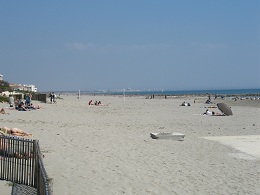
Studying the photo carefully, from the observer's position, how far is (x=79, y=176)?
799 cm

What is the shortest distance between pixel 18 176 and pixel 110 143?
6.05 m

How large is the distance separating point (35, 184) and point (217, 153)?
6.51m

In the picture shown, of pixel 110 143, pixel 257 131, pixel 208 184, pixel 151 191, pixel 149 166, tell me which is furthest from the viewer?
pixel 257 131

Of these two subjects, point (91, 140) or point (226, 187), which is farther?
point (91, 140)

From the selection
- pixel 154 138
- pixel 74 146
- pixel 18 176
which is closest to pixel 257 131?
pixel 154 138

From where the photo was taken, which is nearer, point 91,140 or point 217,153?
point 217,153

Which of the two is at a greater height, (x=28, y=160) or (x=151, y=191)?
(x=28, y=160)

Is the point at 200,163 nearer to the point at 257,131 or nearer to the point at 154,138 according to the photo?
the point at 154,138

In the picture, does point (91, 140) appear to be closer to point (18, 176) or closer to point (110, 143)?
point (110, 143)

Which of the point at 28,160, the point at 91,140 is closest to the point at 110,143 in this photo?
the point at 91,140

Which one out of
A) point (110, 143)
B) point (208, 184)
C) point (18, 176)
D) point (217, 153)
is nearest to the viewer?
point (18, 176)

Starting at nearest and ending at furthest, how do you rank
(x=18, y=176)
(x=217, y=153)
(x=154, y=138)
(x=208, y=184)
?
(x=18, y=176)
(x=208, y=184)
(x=217, y=153)
(x=154, y=138)

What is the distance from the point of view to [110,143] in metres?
12.5

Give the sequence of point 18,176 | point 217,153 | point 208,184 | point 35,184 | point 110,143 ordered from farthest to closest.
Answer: point 110,143 < point 217,153 < point 208,184 < point 18,176 < point 35,184
